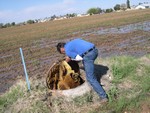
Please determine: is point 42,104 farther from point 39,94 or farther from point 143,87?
point 143,87

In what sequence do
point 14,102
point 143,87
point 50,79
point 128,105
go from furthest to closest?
1. point 50,79
2. point 143,87
3. point 14,102
4. point 128,105

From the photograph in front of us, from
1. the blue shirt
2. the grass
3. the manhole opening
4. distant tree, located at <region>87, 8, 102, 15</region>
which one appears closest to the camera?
the grass

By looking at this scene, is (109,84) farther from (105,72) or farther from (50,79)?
(50,79)

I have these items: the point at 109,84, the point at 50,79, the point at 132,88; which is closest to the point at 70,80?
the point at 50,79

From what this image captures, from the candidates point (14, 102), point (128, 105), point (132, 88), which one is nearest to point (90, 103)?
point (128, 105)

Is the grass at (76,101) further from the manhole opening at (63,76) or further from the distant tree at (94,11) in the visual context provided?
the distant tree at (94,11)

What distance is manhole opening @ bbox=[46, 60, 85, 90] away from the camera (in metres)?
6.75

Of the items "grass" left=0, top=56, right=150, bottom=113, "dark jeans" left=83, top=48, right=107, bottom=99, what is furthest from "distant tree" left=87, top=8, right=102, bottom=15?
"dark jeans" left=83, top=48, right=107, bottom=99

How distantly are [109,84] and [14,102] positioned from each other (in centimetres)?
225

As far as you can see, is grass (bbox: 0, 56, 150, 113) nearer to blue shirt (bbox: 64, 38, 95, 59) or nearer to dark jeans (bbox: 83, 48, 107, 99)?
dark jeans (bbox: 83, 48, 107, 99)

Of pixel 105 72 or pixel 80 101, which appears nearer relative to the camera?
pixel 80 101

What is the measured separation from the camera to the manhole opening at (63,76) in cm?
675

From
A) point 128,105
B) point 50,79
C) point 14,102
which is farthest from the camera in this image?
point 50,79

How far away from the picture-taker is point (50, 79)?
22.1 feet
